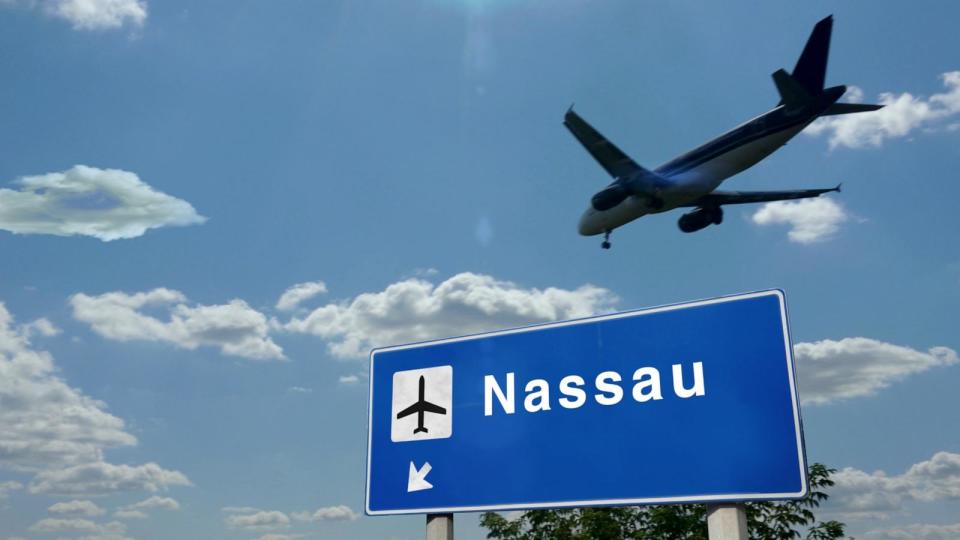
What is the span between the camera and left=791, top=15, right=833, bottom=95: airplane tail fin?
4778 centimetres

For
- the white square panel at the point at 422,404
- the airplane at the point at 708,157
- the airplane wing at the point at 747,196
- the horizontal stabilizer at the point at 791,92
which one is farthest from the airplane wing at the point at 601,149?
the white square panel at the point at 422,404

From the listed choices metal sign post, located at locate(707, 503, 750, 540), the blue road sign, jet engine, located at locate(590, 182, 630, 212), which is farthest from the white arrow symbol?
jet engine, located at locate(590, 182, 630, 212)

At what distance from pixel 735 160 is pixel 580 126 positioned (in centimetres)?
884

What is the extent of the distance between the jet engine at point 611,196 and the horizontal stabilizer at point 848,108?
1140cm

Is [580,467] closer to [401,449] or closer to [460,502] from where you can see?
[460,502]

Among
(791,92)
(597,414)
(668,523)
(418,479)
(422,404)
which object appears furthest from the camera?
(791,92)

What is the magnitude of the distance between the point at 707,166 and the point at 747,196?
25.2 ft

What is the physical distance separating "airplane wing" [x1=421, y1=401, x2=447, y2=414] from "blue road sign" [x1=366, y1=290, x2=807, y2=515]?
0.06ft

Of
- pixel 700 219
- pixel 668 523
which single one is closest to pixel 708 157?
pixel 700 219

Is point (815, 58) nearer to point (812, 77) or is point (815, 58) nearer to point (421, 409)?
point (812, 77)

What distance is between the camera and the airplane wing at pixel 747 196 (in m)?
52.9

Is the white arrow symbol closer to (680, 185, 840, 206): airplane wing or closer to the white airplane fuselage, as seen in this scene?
the white airplane fuselage

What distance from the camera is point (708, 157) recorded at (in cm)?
4903

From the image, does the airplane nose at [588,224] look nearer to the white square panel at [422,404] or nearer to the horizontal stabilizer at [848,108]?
the horizontal stabilizer at [848,108]
